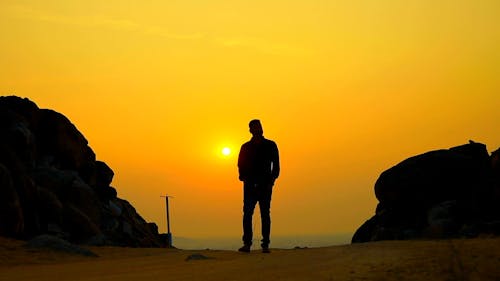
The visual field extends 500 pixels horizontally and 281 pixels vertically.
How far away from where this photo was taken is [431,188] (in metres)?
35.1

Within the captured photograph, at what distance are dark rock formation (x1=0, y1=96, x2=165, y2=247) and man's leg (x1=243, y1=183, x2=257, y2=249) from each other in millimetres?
12276

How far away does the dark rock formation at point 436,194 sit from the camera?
95.3 ft

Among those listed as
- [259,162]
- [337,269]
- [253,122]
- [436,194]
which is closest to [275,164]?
[259,162]

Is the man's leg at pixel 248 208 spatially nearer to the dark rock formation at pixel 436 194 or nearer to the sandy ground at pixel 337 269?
the sandy ground at pixel 337 269

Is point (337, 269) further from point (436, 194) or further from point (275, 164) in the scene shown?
point (436, 194)

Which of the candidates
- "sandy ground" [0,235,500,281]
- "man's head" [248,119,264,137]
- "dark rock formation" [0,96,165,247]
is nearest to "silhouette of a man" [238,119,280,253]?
"man's head" [248,119,264,137]

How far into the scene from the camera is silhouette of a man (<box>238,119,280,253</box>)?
44.4 ft

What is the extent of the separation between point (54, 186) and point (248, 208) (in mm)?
20502

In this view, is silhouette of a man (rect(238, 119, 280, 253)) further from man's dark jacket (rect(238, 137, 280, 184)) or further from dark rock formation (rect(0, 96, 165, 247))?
dark rock formation (rect(0, 96, 165, 247))

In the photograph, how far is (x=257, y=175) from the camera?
44.4 feet

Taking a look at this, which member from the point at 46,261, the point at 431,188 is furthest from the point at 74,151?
the point at 46,261

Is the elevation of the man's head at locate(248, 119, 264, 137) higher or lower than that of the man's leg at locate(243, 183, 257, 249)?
higher

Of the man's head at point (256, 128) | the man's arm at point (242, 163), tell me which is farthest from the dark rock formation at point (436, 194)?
the man's head at point (256, 128)

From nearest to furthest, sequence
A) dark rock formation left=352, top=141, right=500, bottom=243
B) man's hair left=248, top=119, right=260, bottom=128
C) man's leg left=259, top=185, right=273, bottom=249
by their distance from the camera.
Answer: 1. man's hair left=248, top=119, right=260, bottom=128
2. man's leg left=259, top=185, right=273, bottom=249
3. dark rock formation left=352, top=141, right=500, bottom=243
